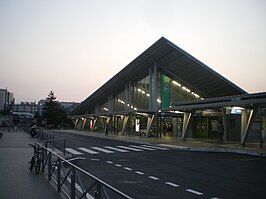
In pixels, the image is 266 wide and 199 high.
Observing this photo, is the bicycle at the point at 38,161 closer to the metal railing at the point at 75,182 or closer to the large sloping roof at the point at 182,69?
the metal railing at the point at 75,182

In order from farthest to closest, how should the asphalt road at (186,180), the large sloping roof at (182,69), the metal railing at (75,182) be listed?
the large sloping roof at (182,69)
the asphalt road at (186,180)
the metal railing at (75,182)

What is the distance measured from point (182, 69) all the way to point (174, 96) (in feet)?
16.0

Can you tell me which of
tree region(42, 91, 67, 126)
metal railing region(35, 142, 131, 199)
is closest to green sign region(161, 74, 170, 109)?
metal railing region(35, 142, 131, 199)

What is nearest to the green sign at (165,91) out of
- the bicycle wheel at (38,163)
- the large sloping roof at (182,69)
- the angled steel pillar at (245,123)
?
the large sloping roof at (182,69)

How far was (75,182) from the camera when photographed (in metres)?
6.47

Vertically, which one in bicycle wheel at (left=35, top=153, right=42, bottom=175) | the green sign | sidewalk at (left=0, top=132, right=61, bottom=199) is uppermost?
the green sign

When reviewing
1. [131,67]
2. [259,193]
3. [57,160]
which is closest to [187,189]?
[259,193]

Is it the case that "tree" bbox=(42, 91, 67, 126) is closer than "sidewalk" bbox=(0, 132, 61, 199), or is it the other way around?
"sidewalk" bbox=(0, 132, 61, 199)

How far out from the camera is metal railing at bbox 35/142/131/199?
15.6 ft

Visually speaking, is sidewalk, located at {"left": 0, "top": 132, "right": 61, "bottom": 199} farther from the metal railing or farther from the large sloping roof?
the large sloping roof

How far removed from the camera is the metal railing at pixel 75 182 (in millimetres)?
4766

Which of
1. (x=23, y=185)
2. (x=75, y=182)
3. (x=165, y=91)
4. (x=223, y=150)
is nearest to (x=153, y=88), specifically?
(x=165, y=91)

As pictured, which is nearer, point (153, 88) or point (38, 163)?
point (38, 163)

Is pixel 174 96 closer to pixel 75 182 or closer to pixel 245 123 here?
pixel 245 123
